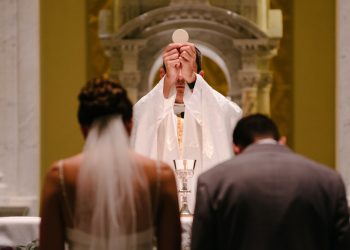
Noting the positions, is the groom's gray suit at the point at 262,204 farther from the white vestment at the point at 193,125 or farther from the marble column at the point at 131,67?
the marble column at the point at 131,67

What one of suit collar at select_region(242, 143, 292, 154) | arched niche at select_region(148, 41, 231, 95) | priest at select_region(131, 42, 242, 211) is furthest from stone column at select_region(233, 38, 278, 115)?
suit collar at select_region(242, 143, 292, 154)

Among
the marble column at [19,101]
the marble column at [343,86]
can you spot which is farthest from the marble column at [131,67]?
the marble column at [343,86]

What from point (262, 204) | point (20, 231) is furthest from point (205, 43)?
point (262, 204)

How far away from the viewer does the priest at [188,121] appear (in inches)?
234

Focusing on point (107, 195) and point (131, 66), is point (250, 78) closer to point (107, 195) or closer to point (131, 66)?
point (131, 66)

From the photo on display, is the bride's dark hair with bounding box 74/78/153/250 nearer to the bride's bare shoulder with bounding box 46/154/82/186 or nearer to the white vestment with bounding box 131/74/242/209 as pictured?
the bride's bare shoulder with bounding box 46/154/82/186

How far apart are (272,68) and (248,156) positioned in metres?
6.76

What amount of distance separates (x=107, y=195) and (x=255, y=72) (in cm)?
631

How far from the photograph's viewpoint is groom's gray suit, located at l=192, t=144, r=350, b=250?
3.71 metres

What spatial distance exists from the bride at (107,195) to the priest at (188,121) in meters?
2.14

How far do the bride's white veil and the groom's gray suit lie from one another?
0.75 ft

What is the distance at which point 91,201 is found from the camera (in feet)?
12.2

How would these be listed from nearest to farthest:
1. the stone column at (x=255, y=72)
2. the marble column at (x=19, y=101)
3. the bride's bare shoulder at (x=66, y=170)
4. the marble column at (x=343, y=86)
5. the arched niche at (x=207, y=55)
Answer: the bride's bare shoulder at (x=66, y=170) → the marble column at (x=343, y=86) → the marble column at (x=19, y=101) → the stone column at (x=255, y=72) → the arched niche at (x=207, y=55)

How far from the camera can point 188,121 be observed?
19.7ft
